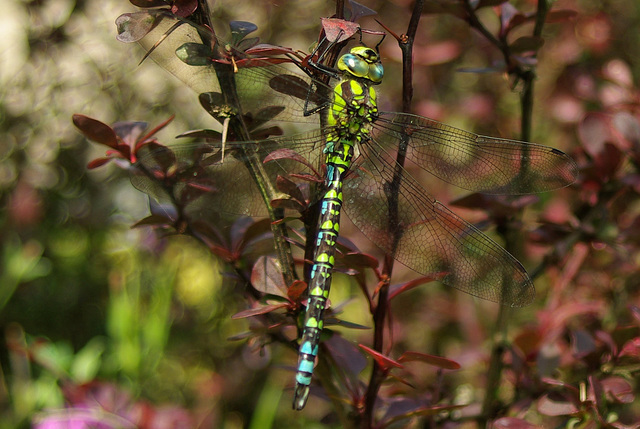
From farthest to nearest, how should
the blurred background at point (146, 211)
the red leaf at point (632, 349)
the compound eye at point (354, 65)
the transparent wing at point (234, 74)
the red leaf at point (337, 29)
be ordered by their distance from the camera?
the blurred background at point (146, 211), the compound eye at point (354, 65), the red leaf at point (632, 349), the transparent wing at point (234, 74), the red leaf at point (337, 29)

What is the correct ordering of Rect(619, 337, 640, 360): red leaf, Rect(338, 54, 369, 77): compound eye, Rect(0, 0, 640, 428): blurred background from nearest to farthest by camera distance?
Rect(619, 337, 640, 360): red leaf < Rect(338, 54, 369, 77): compound eye < Rect(0, 0, 640, 428): blurred background

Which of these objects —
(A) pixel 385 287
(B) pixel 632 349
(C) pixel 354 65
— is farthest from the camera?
(C) pixel 354 65

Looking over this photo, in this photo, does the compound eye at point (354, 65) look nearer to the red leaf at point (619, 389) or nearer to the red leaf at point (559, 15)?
the red leaf at point (559, 15)

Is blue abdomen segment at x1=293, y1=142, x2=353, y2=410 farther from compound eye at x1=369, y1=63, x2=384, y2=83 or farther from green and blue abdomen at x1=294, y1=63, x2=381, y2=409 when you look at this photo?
compound eye at x1=369, y1=63, x2=384, y2=83

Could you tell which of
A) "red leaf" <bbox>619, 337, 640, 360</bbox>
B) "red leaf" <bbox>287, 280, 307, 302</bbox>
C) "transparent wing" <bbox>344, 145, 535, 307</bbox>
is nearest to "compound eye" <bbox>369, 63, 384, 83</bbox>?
"transparent wing" <bbox>344, 145, 535, 307</bbox>

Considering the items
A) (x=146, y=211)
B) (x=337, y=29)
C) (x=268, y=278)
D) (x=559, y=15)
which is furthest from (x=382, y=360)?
(x=146, y=211)

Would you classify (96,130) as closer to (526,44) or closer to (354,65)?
(354,65)

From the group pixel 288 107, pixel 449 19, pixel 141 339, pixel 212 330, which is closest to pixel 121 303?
pixel 141 339

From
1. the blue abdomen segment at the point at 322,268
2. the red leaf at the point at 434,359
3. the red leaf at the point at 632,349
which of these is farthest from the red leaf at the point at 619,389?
the blue abdomen segment at the point at 322,268
